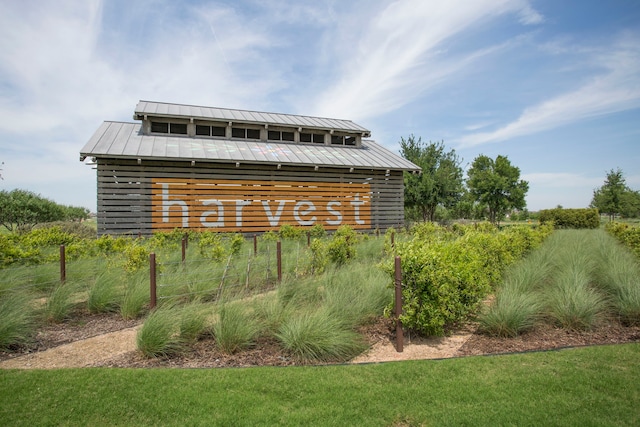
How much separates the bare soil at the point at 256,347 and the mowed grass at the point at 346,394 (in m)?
0.39

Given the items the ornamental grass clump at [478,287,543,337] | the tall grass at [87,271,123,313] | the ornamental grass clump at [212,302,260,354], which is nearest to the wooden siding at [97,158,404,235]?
the tall grass at [87,271,123,313]

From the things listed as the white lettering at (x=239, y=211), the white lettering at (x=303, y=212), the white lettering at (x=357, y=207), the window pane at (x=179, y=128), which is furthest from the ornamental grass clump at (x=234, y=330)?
the window pane at (x=179, y=128)

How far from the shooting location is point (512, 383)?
3896 mm

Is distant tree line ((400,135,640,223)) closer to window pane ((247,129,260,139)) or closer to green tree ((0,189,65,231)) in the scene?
window pane ((247,129,260,139))

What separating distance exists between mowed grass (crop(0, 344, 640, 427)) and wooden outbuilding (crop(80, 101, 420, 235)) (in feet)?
39.7

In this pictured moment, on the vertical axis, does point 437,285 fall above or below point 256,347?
above

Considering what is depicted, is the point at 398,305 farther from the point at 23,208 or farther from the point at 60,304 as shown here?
the point at 23,208

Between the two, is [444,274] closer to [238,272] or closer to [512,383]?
[512,383]

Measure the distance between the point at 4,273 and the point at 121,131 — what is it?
11926mm

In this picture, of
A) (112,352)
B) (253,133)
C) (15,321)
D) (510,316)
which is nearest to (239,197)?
(253,133)

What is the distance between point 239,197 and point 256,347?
492 inches

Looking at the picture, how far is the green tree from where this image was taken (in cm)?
2872

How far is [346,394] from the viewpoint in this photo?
3713mm

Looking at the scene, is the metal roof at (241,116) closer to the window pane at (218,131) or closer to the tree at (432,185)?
the window pane at (218,131)
